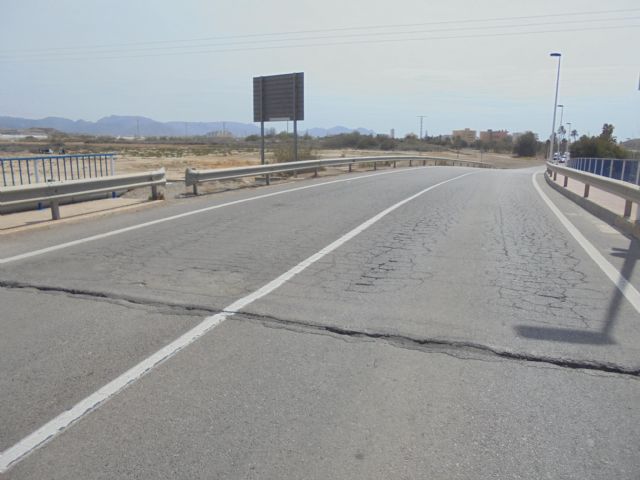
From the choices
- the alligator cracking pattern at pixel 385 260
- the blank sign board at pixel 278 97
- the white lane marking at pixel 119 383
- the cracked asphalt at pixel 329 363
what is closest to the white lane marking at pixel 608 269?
the cracked asphalt at pixel 329 363

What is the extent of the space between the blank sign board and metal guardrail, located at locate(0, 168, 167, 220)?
1476 cm

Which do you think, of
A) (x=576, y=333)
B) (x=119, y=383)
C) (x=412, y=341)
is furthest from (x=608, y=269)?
(x=119, y=383)

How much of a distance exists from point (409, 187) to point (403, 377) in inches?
618

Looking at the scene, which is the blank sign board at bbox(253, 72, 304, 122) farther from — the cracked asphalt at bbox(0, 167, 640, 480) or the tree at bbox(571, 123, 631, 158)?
the tree at bbox(571, 123, 631, 158)

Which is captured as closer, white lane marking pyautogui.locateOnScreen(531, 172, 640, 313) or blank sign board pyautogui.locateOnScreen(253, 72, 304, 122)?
white lane marking pyautogui.locateOnScreen(531, 172, 640, 313)

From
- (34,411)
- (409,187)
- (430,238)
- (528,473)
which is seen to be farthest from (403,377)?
(409,187)

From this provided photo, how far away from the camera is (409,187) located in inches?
760

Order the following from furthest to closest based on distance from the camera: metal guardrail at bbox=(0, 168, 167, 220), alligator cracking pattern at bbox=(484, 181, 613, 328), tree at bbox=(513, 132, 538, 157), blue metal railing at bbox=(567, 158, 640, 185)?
1. tree at bbox=(513, 132, 538, 157)
2. blue metal railing at bbox=(567, 158, 640, 185)
3. metal guardrail at bbox=(0, 168, 167, 220)
4. alligator cracking pattern at bbox=(484, 181, 613, 328)

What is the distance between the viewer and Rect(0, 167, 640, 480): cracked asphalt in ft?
10.2

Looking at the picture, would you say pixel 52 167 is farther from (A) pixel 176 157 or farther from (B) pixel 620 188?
(A) pixel 176 157

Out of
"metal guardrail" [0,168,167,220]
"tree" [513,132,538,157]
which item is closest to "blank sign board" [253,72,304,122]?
"metal guardrail" [0,168,167,220]

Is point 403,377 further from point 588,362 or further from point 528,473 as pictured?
point 588,362

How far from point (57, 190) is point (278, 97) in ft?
60.0

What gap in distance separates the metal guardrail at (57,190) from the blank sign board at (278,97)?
48.4ft
